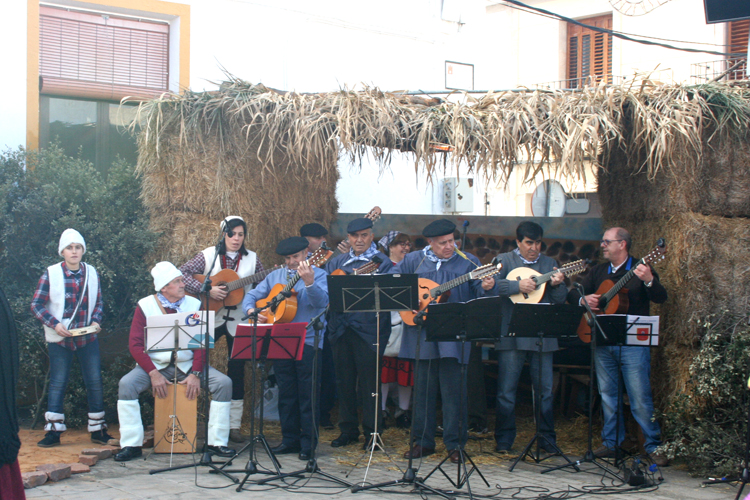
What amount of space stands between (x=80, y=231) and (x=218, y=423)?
8.89 feet

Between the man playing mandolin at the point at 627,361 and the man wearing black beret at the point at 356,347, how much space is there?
6.20ft

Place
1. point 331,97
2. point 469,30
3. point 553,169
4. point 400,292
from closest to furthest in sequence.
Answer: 1. point 400,292
2. point 553,169
3. point 331,97
4. point 469,30

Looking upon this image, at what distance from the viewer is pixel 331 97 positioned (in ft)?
24.0

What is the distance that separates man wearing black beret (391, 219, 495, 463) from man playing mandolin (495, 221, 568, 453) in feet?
1.24

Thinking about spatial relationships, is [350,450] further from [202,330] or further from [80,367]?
[80,367]

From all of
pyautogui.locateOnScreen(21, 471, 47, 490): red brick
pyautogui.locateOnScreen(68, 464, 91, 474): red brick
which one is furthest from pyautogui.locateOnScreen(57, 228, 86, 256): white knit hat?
pyautogui.locateOnScreen(21, 471, 47, 490): red brick

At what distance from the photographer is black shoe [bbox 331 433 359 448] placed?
6.85 meters

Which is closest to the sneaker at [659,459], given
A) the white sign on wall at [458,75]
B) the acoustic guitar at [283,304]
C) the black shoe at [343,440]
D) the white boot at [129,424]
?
the black shoe at [343,440]

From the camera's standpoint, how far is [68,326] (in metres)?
6.85

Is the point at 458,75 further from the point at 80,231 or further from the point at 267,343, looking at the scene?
the point at 267,343

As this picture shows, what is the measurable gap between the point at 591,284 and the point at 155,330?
383cm

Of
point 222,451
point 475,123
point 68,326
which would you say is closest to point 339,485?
point 222,451

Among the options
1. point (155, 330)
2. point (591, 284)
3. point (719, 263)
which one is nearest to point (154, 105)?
point (155, 330)

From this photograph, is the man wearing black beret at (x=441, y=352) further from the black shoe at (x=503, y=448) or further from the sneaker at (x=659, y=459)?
the sneaker at (x=659, y=459)
